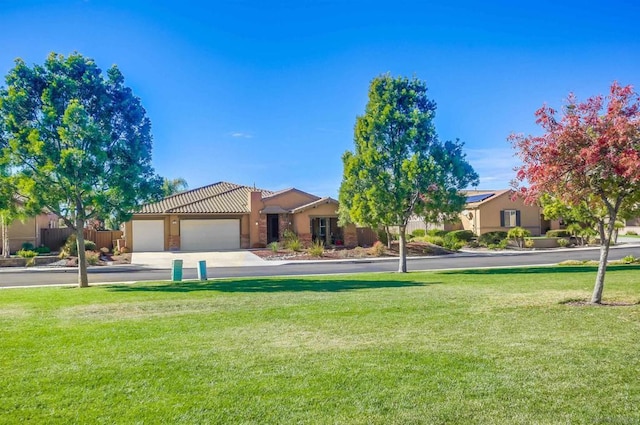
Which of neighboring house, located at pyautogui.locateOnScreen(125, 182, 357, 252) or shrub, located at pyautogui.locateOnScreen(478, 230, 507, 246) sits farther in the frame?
shrub, located at pyautogui.locateOnScreen(478, 230, 507, 246)

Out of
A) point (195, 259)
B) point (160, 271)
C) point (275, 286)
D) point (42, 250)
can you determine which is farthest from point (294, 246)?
point (275, 286)

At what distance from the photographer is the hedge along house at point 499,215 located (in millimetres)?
43625

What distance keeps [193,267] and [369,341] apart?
2070cm

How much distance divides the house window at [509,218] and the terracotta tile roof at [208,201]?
20501 millimetres

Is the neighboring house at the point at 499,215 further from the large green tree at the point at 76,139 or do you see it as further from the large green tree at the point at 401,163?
the large green tree at the point at 76,139

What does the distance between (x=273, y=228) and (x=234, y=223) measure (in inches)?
130

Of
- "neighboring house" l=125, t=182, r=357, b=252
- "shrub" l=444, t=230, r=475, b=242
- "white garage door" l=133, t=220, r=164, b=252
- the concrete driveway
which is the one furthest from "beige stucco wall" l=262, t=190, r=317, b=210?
"shrub" l=444, t=230, r=475, b=242

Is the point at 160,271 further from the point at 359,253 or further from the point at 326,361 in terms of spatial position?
the point at 326,361

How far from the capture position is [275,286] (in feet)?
55.9

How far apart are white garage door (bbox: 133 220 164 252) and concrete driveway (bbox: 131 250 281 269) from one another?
4.72 feet

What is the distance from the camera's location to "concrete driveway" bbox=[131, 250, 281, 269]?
95.7 ft

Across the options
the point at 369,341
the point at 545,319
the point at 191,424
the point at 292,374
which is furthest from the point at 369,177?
the point at 191,424

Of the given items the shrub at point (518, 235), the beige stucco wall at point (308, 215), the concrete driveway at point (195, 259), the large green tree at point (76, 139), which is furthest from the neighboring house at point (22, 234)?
the shrub at point (518, 235)

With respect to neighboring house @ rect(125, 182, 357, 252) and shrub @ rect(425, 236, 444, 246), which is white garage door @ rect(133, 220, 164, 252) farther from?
shrub @ rect(425, 236, 444, 246)
